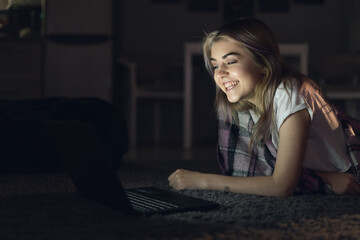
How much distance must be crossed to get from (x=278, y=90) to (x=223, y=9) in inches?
146

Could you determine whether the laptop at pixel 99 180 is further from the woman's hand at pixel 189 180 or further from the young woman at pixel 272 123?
the young woman at pixel 272 123

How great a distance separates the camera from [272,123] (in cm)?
130

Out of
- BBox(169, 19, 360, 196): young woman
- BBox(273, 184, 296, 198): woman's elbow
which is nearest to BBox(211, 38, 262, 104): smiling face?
BBox(169, 19, 360, 196): young woman

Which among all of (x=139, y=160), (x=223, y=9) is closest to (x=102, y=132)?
(x=139, y=160)

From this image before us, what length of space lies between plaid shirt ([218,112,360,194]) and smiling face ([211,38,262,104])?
167mm

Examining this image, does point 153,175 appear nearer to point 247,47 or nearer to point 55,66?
point 247,47

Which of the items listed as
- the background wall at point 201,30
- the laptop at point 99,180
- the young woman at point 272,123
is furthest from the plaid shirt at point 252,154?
the background wall at point 201,30

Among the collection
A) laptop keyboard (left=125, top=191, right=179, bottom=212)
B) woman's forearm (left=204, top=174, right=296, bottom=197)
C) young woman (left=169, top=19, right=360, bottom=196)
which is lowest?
laptop keyboard (left=125, top=191, right=179, bottom=212)

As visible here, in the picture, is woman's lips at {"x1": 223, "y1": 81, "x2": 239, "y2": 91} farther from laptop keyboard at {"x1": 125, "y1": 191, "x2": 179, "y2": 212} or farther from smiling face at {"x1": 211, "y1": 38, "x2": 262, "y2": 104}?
laptop keyboard at {"x1": 125, "y1": 191, "x2": 179, "y2": 212}

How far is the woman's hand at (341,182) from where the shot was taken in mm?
1391

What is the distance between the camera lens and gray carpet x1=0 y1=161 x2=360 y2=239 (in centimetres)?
95

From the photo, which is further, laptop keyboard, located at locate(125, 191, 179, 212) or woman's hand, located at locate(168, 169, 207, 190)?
woman's hand, located at locate(168, 169, 207, 190)

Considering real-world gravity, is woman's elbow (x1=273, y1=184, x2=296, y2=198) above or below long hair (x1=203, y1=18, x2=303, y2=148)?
below

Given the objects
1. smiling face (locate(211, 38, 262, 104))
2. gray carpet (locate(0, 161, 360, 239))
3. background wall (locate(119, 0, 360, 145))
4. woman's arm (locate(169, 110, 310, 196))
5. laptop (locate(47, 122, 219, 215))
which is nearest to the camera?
gray carpet (locate(0, 161, 360, 239))
